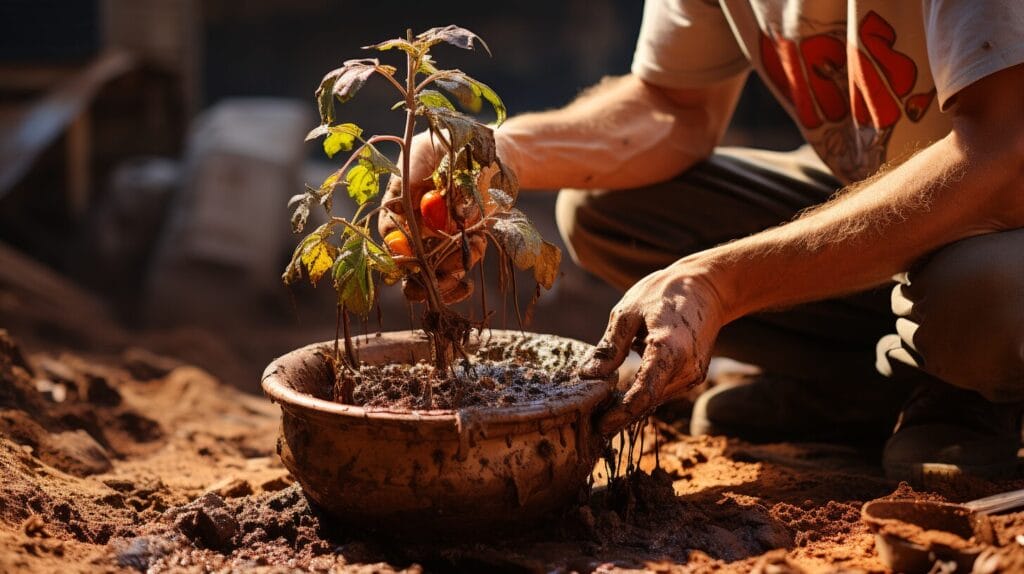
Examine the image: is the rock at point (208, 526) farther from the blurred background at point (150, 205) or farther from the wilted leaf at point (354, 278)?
the blurred background at point (150, 205)

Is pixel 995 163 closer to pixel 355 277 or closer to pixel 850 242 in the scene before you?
pixel 850 242

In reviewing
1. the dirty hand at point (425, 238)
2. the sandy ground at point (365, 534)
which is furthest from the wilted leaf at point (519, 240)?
the sandy ground at point (365, 534)

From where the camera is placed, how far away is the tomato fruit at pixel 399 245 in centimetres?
214

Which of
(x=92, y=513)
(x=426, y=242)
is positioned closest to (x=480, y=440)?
(x=426, y=242)

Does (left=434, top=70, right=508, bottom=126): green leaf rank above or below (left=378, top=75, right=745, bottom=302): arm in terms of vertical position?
above

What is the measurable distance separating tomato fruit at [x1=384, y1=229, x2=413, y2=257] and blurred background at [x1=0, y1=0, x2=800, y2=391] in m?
2.59

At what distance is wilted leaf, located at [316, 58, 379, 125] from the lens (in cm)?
189

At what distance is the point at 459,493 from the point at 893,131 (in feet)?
4.89

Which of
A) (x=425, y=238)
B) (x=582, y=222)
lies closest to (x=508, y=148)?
(x=582, y=222)

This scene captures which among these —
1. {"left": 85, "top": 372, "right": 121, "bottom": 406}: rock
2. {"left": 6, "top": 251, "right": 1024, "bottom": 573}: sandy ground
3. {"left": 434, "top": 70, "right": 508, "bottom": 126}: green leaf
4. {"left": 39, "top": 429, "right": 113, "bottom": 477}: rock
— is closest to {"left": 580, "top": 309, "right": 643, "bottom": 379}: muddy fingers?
{"left": 6, "top": 251, "right": 1024, "bottom": 573}: sandy ground

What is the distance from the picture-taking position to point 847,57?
2725 millimetres

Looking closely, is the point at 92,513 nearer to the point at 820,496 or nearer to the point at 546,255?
the point at 546,255

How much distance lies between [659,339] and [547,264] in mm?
260

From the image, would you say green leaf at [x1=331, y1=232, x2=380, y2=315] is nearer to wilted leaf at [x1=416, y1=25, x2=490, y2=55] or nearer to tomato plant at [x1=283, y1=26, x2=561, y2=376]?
tomato plant at [x1=283, y1=26, x2=561, y2=376]
